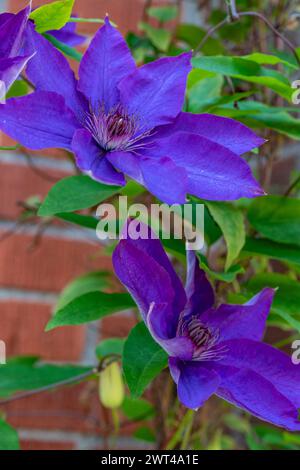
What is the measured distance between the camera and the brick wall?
919 mm

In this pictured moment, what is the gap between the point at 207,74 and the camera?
1.46ft

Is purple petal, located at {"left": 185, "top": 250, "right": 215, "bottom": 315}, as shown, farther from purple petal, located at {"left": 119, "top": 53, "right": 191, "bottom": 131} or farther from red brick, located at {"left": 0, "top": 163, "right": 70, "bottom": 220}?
red brick, located at {"left": 0, "top": 163, "right": 70, "bottom": 220}

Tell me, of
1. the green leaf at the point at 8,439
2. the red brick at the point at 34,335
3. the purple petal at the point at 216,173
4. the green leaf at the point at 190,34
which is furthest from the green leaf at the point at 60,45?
the red brick at the point at 34,335

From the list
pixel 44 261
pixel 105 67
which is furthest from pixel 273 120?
pixel 44 261

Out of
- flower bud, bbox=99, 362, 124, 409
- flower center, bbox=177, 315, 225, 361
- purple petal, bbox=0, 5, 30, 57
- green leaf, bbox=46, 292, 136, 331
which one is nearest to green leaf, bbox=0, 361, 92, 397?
flower bud, bbox=99, 362, 124, 409

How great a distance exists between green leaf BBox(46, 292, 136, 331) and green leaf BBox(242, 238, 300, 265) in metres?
0.10

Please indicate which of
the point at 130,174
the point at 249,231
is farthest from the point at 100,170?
Answer: the point at 249,231

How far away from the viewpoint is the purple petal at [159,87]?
355mm

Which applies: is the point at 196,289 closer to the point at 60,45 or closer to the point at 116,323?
the point at 60,45

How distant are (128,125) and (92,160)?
1.6 inches

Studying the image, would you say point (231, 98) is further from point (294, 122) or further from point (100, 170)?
point (100, 170)

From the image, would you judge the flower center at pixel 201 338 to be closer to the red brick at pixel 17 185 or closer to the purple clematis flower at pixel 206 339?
the purple clematis flower at pixel 206 339

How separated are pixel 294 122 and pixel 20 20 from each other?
0.21 meters

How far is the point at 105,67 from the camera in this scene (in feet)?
1.19
